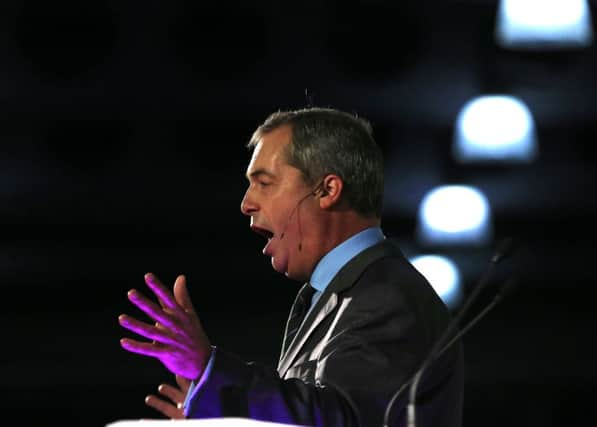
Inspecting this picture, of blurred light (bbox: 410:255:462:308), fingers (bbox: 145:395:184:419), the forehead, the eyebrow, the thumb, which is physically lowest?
blurred light (bbox: 410:255:462:308)

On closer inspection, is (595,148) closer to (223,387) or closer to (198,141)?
Answer: (198,141)

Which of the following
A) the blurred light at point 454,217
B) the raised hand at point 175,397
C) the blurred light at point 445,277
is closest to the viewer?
the raised hand at point 175,397

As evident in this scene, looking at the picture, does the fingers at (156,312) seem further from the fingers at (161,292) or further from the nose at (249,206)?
the nose at (249,206)

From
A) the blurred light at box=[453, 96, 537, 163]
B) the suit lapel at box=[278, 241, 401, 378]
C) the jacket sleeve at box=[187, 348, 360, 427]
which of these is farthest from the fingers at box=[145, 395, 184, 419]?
the blurred light at box=[453, 96, 537, 163]

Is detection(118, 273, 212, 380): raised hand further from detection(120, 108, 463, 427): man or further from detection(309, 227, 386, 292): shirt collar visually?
detection(309, 227, 386, 292): shirt collar

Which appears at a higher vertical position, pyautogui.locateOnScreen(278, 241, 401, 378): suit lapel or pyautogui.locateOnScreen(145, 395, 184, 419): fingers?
pyautogui.locateOnScreen(278, 241, 401, 378): suit lapel

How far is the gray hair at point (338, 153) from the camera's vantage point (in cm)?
256

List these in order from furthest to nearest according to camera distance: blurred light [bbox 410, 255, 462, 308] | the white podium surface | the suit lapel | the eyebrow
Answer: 1. blurred light [bbox 410, 255, 462, 308]
2. the eyebrow
3. the suit lapel
4. the white podium surface

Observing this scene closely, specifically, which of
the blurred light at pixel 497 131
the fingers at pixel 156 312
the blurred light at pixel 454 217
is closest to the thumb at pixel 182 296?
the fingers at pixel 156 312

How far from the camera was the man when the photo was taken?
2.14 metres

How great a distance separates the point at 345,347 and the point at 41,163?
4.92 meters

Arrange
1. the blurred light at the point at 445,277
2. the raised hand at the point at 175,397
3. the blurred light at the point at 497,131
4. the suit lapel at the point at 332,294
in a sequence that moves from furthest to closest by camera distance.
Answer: the blurred light at the point at 445,277
the blurred light at the point at 497,131
the suit lapel at the point at 332,294
the raised hand at the point at 175,397

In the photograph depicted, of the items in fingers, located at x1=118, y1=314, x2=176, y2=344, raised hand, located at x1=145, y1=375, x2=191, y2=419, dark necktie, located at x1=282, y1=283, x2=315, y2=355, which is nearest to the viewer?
fingers, located at x1=118, y1=314, x2=176, y2=344

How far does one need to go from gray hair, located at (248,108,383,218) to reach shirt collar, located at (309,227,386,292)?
6 centimetres
